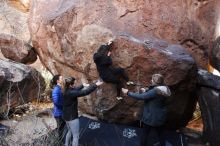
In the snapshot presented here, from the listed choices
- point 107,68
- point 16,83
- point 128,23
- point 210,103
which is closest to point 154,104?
point 107,68

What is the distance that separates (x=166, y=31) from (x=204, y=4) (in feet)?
4.47

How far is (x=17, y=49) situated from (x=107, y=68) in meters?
3.64

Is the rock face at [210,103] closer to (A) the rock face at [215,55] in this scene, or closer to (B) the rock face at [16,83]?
(A) the rock face at [215,55]

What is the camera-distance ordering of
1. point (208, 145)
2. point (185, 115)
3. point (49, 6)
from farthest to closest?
1. point (49, 6)
2. point (185, 115)
3. point (208, 145)

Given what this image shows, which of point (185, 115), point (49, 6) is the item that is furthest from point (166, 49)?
point (49, 6)

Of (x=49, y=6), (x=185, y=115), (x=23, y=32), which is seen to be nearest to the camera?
(x=185, y=115)

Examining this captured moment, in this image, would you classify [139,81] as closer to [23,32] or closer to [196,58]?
[196,58]

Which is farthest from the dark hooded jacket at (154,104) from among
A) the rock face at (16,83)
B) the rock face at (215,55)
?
the rock face at (16,83)

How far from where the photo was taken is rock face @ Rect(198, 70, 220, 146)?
7.96m

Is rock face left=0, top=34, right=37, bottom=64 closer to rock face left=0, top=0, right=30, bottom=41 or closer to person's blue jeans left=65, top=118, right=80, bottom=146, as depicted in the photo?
person's blue jeans left=65, top=118, right=80, bottom=146

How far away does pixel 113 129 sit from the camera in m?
8.15

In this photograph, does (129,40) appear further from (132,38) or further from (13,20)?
(13,20)

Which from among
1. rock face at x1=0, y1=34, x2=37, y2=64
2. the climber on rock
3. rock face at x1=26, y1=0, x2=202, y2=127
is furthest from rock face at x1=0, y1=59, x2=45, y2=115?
the climber on rock

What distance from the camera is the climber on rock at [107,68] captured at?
24.4 feet
